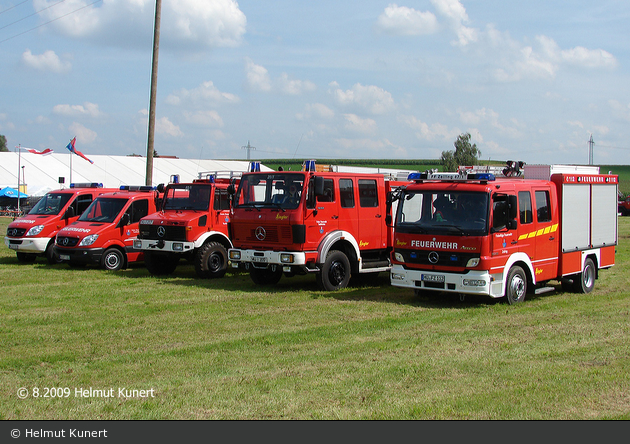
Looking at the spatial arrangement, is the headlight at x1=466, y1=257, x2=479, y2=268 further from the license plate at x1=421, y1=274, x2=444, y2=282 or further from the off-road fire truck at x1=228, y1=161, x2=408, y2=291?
the off-road fire truck at x1=228, y1=161, x2=408, y2=291

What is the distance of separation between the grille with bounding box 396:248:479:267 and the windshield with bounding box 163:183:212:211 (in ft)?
19.1

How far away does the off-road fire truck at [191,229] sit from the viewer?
14625 millimetres

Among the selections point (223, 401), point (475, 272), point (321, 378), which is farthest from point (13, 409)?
point (475, 272)

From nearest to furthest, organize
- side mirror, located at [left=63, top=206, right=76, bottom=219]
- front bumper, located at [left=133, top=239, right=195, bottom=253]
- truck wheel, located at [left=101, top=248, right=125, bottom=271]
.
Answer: front bumper, located at [left=133, top=239, right=195, bottom=253], truck wheel, located at [left=101, top=248, right=125, bottom=271], side mirror, located at [left=63, top=206, right=76, bottom=219]

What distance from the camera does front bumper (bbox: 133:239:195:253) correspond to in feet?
47.7

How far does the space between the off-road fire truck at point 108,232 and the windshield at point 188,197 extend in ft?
1.42

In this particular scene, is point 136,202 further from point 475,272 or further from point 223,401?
point 223,401

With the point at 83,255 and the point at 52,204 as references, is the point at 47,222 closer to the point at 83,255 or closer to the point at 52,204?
the point at 52,204

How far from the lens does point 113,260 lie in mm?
16297

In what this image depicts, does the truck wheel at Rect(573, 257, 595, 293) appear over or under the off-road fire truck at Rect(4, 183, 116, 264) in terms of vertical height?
under

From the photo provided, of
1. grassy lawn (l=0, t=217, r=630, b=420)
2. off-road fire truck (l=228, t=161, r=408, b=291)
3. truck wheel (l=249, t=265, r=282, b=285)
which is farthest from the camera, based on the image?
truck wheel (l=249, t=265, r=282, b=285)

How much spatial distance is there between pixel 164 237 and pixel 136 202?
8.10ft

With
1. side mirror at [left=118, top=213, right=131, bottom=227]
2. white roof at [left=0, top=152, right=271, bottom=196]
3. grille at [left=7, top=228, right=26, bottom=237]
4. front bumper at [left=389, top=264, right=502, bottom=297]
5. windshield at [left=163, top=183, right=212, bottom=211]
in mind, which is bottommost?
front bumper at [left=389, top=264, right=502, bottom=297]

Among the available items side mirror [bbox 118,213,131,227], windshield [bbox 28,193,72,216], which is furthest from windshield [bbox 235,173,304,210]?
windshield [bbox 28,193,72,216]
